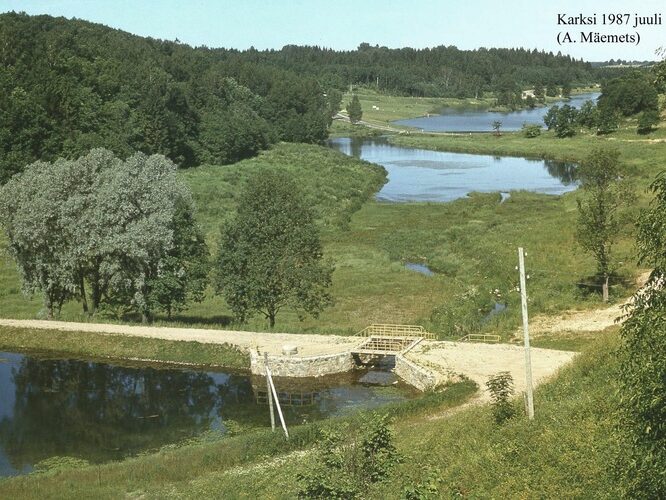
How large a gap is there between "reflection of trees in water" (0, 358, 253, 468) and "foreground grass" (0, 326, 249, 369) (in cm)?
91

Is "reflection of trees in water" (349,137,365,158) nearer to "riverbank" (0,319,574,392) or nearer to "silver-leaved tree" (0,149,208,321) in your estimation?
"silver-leaved tree" (0,149,208,321)

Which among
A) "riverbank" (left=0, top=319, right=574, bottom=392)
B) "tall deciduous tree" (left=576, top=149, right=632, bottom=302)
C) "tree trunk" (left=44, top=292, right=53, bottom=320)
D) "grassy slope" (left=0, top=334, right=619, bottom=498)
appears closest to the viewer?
"grassy slope" (left=0, top=334, right=619, bottom=498)

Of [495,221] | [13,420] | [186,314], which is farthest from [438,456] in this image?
[495,221]

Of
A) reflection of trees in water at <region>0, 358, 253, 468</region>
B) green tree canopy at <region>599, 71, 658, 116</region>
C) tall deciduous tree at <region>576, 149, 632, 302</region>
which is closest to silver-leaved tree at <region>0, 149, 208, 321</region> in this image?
reflection of trees in water at <region>0, 358, 253, 468</region>

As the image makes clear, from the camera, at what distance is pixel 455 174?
12544 cm

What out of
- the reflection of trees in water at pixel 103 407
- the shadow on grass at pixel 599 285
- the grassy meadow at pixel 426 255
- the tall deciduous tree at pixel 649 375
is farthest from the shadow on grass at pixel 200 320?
the tall deciduous tree at pixel 649 375

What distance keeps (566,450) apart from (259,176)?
32703 millimetres

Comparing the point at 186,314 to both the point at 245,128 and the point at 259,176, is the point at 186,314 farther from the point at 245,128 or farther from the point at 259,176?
the point at 245,128

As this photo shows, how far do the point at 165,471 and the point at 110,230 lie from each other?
22436 mm

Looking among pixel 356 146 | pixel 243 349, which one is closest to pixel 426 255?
pixel 243 349

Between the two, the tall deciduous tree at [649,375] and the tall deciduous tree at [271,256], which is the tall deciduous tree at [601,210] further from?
the tall deciduous tree at [649,375]

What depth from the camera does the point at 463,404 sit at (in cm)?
3431

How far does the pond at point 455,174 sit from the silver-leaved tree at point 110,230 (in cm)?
5663

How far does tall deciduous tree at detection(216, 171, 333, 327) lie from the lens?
4559cm
